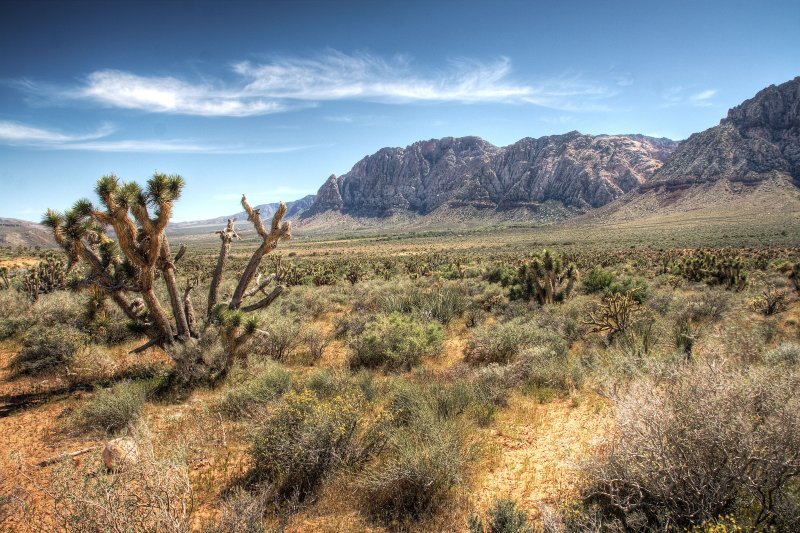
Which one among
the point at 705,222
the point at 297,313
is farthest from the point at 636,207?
the point at 297,313

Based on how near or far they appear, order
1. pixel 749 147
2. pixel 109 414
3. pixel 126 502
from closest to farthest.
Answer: pixel 126 502 → pixel 109 414 → pixel 749 147

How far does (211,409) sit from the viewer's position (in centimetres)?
733

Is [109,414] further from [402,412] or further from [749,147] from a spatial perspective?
[749,147]

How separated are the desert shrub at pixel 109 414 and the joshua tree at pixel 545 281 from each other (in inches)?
578

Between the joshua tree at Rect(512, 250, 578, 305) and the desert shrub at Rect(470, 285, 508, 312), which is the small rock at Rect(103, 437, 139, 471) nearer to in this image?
the desert shrub at Rect(470, 285, 508, 312)

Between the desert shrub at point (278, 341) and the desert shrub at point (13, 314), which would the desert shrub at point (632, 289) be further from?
the desert shrub at point (13, 314)

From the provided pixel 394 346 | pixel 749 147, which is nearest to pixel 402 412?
pixel 394 346

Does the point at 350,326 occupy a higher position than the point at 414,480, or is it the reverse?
the point at 414,480

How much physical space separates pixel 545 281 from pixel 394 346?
9.55m

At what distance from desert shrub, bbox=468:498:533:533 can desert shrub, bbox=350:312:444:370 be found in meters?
5.88

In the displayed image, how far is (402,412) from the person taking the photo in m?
6.13

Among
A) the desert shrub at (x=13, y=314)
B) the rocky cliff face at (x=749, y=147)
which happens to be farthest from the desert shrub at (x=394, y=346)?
the rocky cliff face at (x=749, y=147)

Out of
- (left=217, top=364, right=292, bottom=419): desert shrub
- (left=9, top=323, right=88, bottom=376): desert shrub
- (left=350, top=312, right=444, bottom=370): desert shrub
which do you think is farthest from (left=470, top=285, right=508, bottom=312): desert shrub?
(left=9, top=323, right=88, bottom=376): desert shrub

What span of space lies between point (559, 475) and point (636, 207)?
442 feet
